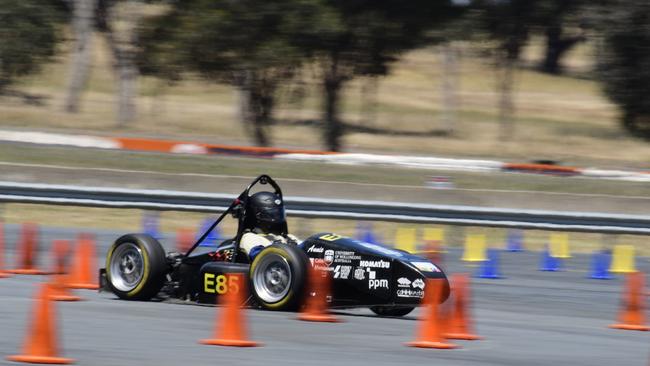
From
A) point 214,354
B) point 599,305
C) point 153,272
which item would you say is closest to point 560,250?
point 599,305

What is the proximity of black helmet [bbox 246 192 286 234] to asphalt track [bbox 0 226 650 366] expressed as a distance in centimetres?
83

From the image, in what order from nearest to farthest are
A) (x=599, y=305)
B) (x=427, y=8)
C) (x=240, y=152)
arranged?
1. (x=599, y=305)
2. (x=240, y=152)
3. (x=427, y=8)

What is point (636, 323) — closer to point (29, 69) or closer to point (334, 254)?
point (334, 254)

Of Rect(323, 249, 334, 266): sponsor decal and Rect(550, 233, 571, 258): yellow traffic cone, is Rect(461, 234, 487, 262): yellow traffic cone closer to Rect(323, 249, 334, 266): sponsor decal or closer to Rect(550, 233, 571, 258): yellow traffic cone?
Rect(550, 233, 571, 258): yellow traffic cone

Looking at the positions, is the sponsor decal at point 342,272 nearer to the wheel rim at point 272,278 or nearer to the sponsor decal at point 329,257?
the sponsor decal at point 329,257

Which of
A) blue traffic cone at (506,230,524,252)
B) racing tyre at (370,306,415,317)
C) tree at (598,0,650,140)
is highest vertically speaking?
tree at (598,0,650,140)

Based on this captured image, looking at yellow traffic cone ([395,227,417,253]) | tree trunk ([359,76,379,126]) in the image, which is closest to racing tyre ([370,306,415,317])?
yellow traffic cone ([395,227,417,253])

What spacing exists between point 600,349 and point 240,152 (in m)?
22.7

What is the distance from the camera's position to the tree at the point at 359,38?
34.2m

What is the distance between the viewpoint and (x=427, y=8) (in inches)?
1453

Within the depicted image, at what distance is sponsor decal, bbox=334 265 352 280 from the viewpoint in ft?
32.7

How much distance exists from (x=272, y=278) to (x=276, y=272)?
0.07 meters

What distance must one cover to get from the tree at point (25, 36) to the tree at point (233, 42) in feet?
28.5

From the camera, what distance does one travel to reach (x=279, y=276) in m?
9.91
